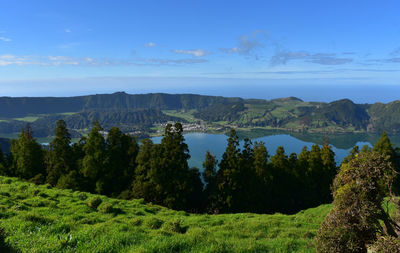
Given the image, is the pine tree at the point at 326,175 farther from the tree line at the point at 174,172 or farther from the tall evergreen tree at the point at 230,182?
the tall evergreen tree at the point at 230,182

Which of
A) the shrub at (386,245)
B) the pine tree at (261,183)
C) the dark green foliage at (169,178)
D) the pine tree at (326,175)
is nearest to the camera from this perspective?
the shrub at (386,245)

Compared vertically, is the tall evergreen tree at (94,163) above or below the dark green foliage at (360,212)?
below

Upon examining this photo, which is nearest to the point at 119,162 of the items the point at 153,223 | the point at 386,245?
the point at 153,223

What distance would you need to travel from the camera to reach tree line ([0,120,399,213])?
117 feet

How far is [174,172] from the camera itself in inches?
1383

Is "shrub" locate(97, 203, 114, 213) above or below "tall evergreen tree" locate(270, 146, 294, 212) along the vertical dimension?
above

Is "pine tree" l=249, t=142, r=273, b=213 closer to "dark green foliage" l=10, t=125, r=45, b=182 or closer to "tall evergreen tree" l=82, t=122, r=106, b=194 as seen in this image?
"tall evergreen tree" l=82, t=122, r=106, b=194

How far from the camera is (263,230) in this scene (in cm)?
1591

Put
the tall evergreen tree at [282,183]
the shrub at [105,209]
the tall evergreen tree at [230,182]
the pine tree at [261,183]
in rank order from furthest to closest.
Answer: the tall evergreen tree at [282,183], the pine tree at [261,183], the tall evergreen tree at [230,182], the shrub at [105,209]

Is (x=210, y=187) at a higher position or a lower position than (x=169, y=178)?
lower

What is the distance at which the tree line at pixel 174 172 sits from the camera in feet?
117

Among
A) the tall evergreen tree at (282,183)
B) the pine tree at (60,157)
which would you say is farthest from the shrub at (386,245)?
the pine tree at (60,157)

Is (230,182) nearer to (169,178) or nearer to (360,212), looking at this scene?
(169,178)

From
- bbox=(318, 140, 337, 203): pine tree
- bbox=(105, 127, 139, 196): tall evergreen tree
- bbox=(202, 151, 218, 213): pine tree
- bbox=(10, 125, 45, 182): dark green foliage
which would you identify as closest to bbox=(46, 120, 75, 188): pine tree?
bbox=(10, 125, 45, 182): dark green foliage
